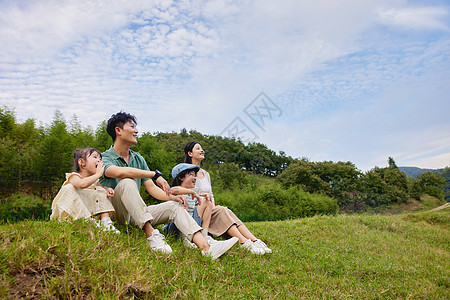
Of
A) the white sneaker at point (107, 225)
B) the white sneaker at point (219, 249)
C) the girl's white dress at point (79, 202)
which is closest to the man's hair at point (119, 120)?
the girl's white dress at point (79, 202)

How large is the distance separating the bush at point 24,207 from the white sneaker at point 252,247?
719 cm

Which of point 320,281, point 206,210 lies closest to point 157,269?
point 206,210

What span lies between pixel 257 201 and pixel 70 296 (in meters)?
10.1

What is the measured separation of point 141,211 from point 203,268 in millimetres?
886

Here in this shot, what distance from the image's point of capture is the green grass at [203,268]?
185 cm

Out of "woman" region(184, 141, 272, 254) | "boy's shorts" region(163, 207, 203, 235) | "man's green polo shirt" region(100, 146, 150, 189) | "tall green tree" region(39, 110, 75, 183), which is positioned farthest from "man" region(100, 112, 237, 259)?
"tall green tree" region(39, 110, 75, 183)

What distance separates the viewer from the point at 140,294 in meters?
1.98

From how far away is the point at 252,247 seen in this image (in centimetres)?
388

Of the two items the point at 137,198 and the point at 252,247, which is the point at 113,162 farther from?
the point at 252,247

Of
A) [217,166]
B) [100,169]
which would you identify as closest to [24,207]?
[100,169]

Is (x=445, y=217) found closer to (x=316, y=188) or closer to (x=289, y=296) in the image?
(x=316, y=188)

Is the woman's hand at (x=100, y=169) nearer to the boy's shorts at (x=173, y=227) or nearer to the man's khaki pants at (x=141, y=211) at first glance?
the man's khaki pants at (x=141, y=211)

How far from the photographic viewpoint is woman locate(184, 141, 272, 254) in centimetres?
394

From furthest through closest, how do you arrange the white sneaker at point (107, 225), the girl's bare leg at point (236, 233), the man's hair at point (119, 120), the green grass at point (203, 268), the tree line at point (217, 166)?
the tree line at point (217, 166), the girl's bare leg at point (236, 233), the man's hair at point (119, 120), the white sneaker at point (107, 225), the green grass at point (203, 268)
